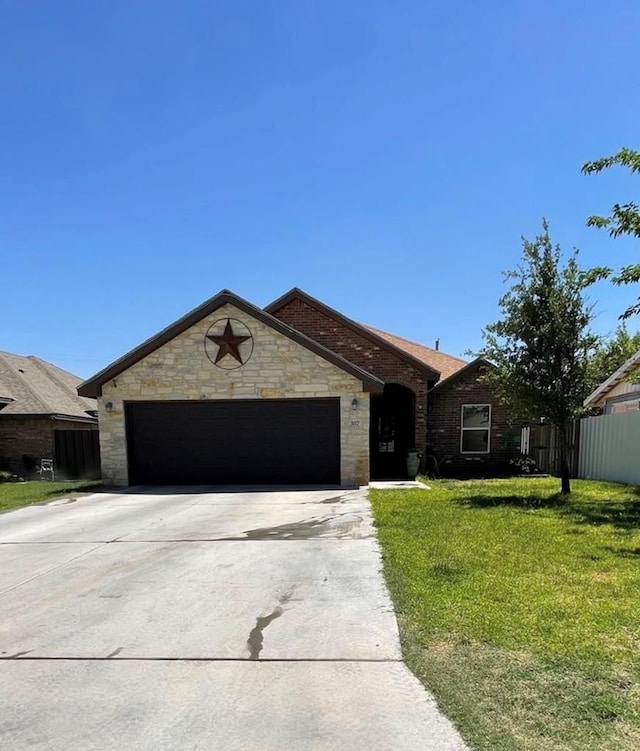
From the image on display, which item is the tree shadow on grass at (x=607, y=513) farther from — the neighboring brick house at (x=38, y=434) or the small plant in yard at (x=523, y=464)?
the neighboring brick house at (x=38, y=434)

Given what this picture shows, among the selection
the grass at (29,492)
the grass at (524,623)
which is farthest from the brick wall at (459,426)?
the grass at (29,492)

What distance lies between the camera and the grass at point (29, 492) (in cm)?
1288

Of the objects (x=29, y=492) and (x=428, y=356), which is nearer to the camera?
(x=29, y=492)

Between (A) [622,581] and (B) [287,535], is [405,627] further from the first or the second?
(B) [287,535]

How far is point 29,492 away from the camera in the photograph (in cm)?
1504

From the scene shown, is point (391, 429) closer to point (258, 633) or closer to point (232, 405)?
point (232, 405)

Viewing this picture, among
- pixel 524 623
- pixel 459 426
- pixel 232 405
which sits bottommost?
pixel 524 623

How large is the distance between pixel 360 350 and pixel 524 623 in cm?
1395

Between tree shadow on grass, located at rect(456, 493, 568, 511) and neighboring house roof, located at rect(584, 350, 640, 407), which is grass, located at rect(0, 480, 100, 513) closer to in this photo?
tree shadow on grass, located at rect(456, 493, 568, 511)

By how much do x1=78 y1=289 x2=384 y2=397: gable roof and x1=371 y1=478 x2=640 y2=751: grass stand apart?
593 cm

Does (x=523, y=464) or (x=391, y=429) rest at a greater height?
(x=391, y=429)

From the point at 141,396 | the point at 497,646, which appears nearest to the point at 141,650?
the point at 497,646

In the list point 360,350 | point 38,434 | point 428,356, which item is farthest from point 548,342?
point 38,434

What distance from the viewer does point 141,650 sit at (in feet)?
14.0
